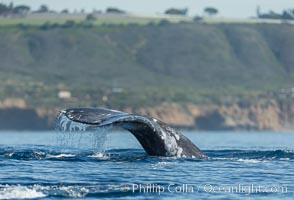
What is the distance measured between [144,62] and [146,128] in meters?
91.3

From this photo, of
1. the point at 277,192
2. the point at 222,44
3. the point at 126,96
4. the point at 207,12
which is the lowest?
the point at 277,192

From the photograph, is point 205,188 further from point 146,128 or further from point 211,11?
point 211,11

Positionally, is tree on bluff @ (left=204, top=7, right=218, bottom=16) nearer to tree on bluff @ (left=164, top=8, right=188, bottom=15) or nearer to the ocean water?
tree on bluff @ (left=164, top=8, right=188, bottom=15)

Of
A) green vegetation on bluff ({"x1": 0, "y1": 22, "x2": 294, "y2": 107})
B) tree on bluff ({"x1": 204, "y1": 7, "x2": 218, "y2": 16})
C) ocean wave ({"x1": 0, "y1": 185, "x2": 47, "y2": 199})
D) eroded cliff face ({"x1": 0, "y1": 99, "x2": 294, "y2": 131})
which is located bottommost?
ocean wave ({"x1": 0, "y1": 185, "x2": 47, "y2": 199})

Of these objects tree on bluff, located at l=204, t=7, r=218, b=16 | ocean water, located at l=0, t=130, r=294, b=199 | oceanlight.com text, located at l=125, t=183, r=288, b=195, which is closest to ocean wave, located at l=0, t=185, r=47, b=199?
ocean water, located at l=0, t=130, r=294, b=199

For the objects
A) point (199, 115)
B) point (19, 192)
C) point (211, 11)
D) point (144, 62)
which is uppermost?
point (211, 11)

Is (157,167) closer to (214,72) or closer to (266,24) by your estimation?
(214,72)

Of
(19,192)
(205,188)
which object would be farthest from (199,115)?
(19,192)

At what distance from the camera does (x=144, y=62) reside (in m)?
112

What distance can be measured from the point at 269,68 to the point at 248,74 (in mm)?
4352

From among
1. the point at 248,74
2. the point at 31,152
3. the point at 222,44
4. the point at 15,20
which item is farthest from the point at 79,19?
the point at 31,152

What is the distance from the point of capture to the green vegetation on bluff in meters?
92.2

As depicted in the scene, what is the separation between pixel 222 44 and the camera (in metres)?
117

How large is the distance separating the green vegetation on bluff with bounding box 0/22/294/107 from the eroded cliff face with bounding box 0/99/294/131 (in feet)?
3.62
